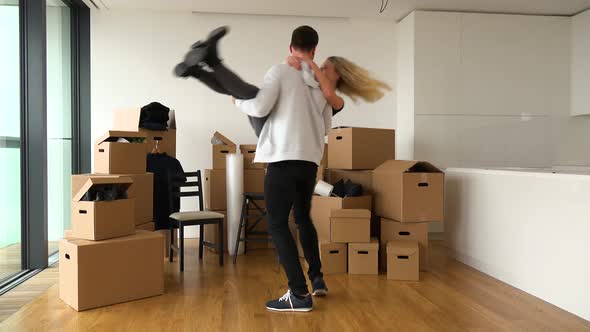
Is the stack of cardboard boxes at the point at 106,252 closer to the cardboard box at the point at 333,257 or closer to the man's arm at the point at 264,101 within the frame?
the man's arm at the point at 264,101

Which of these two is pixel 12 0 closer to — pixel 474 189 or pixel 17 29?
pixel 17 29

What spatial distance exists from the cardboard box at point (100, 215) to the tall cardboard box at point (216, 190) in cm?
152

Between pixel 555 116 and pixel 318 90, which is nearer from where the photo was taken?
pixel 318 90

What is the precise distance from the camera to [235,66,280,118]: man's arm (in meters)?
2.41

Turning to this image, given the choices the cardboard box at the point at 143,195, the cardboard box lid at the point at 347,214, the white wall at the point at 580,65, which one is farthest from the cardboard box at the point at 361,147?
the white wall at the point at 580,65

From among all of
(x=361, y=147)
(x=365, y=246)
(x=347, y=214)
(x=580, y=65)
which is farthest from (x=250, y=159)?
(x=580, y=65)

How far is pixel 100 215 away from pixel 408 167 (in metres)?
2.14

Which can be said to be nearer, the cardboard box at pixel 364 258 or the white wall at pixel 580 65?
the cardboard box at pixel 364 258

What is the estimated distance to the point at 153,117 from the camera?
4195 millimetres

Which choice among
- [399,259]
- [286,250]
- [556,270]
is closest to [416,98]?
[399,259]

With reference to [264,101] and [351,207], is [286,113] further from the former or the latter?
[351,207]

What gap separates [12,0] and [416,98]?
3.54 metres

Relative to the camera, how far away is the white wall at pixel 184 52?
4.88 m

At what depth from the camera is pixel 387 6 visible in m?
4.76
